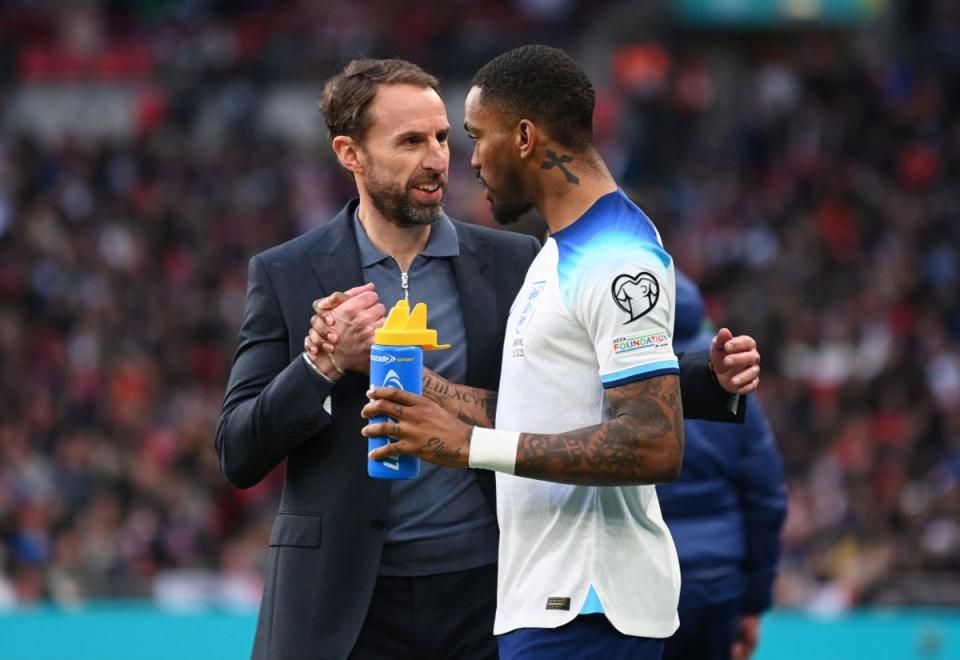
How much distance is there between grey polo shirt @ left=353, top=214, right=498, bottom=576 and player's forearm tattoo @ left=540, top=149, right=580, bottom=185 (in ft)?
2.39

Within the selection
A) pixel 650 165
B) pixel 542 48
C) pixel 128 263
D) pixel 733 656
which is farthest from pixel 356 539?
pixel 650 165

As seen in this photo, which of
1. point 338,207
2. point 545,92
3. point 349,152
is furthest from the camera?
point 338,207

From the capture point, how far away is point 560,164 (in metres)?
3.96

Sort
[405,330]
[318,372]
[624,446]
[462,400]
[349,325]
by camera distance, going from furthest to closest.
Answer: [462,400]
[318,372]
[349,325]
[405,330]
[624,446]

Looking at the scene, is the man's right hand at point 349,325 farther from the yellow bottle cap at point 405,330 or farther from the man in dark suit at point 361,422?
the yellow bottle cap at point 405,330

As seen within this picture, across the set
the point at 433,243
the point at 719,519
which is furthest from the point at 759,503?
the point at 433,243

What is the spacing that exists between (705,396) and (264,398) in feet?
3.63

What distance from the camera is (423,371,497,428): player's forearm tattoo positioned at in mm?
4250

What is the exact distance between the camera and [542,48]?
402 cm

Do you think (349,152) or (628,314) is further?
(349,152)

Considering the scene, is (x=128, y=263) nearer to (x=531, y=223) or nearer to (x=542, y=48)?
(x=531, y=223)

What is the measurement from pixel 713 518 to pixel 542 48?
82.4 inches

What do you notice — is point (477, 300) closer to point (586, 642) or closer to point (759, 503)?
point (586, 642)

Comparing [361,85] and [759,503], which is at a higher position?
[361,85]
